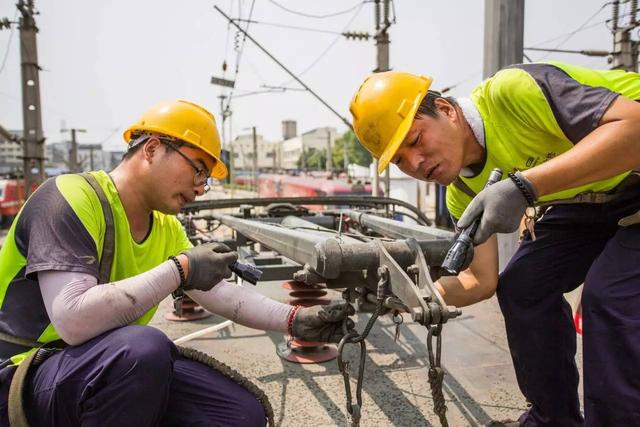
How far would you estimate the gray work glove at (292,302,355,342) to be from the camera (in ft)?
6.64

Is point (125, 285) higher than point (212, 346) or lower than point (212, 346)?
higher

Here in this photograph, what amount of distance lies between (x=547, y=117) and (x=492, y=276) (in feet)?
2.97

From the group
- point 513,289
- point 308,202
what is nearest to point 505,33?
point 308,202

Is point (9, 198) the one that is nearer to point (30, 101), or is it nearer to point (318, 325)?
point (30, 101)

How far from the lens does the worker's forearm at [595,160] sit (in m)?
1.56

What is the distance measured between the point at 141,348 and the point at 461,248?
3.67 ft

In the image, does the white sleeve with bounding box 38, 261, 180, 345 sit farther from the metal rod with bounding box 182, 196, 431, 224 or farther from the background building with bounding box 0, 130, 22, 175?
the background building with bounding box 0, 130, 22, 175

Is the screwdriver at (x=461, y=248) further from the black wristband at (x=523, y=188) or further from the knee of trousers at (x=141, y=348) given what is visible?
the knee of trousers at (x=141, y=348)

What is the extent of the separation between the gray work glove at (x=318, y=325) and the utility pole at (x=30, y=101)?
1043 cm

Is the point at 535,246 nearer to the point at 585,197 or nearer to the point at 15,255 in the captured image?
the point at 585,197

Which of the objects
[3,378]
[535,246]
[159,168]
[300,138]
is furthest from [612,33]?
[300,138]

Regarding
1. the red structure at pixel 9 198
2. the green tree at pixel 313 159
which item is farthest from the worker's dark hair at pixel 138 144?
the green tree at pixel 313 159

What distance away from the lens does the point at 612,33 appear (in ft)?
39.8

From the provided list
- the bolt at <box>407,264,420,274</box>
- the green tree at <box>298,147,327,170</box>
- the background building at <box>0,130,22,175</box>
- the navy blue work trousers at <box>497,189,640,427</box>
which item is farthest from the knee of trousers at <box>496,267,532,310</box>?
the green tree at <box>298,147,327,170</box>
